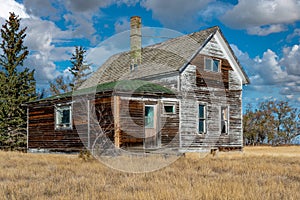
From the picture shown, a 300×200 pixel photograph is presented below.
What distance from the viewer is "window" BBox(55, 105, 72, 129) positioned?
20.2 meters

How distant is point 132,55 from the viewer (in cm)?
2619

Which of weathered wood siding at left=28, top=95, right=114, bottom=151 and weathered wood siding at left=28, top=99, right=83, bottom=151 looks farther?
weathered wood siding at left=28, top=99, right=83, bottom=151

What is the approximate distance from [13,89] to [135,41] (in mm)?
9550

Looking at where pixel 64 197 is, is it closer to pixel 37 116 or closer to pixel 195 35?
pixel 37 116

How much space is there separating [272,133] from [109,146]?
29.5 metres

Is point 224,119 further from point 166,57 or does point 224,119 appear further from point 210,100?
point 166,57

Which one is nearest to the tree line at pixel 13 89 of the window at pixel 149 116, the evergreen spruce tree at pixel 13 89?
the evergreen spruce tree at pixel 13 89

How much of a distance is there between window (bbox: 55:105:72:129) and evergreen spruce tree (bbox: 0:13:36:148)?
7.39m

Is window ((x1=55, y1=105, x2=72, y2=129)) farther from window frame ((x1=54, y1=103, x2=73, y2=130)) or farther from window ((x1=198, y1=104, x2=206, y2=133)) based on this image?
window ((x1=198, y1=104, x2=206, y2=133))

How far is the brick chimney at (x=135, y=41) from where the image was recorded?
25411 millimetres

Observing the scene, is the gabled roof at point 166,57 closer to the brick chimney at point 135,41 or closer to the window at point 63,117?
the brick chimney at point 135,41

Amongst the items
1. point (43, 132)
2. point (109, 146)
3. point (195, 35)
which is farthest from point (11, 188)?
point (195, 35)

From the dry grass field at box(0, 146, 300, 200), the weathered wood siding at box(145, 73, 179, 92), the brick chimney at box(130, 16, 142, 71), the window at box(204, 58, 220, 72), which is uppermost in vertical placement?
the brick chimney at box(130, 16, 142, 71)

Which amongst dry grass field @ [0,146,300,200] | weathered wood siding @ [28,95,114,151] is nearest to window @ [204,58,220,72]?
weathered wood siding @ [28,95,114,151]
